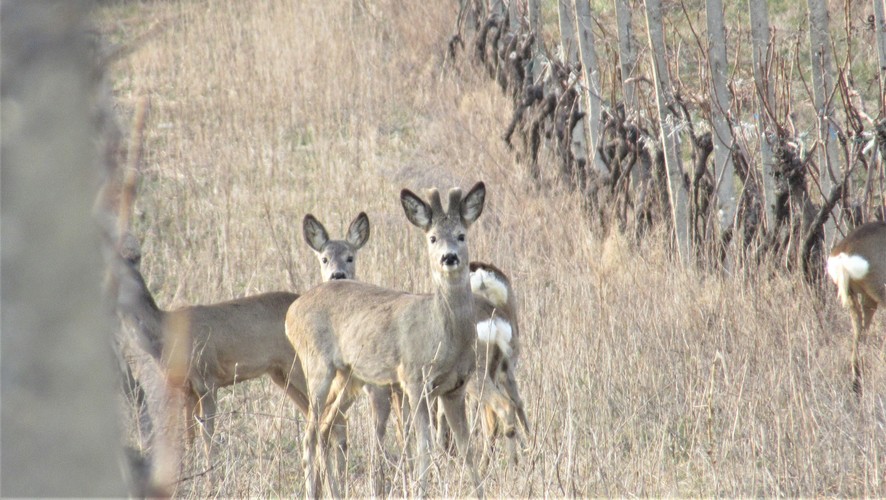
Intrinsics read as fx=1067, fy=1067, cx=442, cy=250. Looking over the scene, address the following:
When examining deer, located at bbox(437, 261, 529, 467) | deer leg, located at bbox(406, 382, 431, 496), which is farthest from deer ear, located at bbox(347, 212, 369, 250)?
deer leg, located at bbox(406, 382, 431, 496)

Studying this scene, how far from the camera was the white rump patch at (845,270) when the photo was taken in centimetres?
665

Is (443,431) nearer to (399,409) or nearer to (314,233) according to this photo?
(399,409)

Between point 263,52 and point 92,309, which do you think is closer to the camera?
point 92,309

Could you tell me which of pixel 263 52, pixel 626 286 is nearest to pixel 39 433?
pixel 626 286

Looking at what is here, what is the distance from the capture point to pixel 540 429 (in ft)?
18.7

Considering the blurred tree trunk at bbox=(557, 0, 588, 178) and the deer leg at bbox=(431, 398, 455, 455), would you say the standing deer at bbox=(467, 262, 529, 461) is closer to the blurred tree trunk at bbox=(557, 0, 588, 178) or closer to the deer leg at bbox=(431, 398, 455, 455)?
the deer leg at bbox=(431, 398, 455, 455)

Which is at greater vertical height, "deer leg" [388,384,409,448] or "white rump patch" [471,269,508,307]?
"white rump patch" [471,269,508,307]

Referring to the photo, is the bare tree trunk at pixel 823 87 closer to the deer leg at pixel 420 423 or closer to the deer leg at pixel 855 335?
the deer leg at pixel 855 335

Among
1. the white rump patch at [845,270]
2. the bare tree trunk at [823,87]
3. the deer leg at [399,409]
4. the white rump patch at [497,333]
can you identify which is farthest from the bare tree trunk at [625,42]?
the deer leg at [399,409]

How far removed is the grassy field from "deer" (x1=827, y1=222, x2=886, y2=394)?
208 mm

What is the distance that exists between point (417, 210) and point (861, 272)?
9.65 feet

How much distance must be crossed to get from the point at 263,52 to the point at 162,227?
6461 millimetres

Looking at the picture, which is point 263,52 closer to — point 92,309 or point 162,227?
point 162,227

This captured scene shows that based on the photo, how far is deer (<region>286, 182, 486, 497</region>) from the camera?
5340 mm
